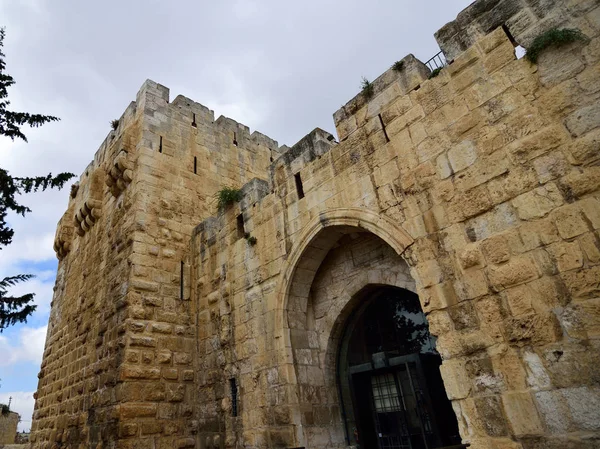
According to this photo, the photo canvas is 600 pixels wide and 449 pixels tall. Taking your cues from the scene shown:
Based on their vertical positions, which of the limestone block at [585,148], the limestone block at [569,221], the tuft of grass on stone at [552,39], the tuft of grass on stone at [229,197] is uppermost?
the tuft of grass on stone at [229,197]

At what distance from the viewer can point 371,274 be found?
18.2 feet

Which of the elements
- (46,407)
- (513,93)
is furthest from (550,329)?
(46,407)

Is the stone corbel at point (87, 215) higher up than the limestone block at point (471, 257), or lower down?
higher up

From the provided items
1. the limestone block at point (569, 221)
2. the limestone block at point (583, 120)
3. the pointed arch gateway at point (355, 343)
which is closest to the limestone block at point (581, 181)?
the limestone block at point (569, 221)

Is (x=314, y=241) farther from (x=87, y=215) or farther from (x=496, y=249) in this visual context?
(x=87, y=215)

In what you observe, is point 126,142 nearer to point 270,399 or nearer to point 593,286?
point 270,399

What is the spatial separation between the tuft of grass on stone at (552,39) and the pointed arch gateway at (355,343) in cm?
220

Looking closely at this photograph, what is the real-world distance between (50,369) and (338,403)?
7.52 m

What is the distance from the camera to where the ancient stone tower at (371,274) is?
329cm

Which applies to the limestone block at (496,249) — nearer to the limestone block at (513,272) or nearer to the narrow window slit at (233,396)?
the limestone block at (513,272)

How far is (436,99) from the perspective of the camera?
4.49 meters

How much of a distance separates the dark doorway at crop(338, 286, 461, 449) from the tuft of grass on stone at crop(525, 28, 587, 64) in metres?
3.20

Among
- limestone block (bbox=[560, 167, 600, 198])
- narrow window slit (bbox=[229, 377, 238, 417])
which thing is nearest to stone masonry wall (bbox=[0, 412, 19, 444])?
narrow window slit (bbox=[229, 377, 238, 417])

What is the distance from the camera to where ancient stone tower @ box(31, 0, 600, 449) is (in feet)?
10.8
